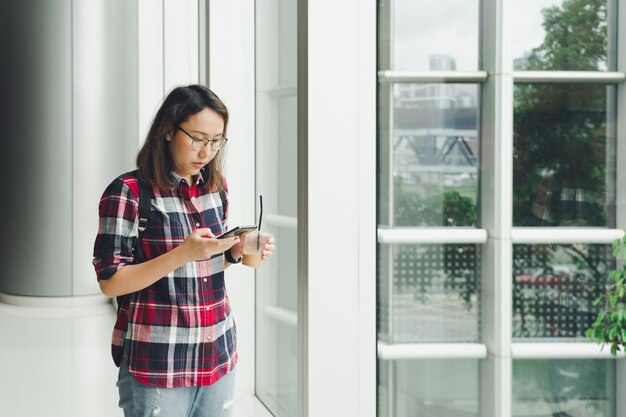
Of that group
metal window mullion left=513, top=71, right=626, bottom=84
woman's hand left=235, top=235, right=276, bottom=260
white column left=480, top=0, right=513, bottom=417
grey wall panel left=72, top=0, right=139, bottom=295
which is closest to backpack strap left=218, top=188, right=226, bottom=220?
woman's hand left=235, top=235, right=276, bottom=260

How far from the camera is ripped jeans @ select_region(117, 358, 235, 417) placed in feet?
5.46

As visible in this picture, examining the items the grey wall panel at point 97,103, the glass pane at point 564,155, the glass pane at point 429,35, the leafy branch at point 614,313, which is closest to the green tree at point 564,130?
the glass pane at point 564,155

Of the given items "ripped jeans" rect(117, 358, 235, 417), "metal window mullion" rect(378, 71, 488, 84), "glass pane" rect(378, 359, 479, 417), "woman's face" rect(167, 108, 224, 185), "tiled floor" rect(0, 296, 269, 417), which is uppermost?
"metal window mullion" rect(378, 71, 488, 84)

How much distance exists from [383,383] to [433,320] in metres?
0.29

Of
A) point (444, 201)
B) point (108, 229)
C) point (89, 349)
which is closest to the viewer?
point (108, 229)

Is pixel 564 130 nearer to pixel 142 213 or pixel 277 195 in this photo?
pixel 142 213

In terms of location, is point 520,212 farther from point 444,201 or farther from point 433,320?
point 433,320

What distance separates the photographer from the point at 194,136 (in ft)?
5.50

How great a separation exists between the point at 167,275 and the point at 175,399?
0.91ft

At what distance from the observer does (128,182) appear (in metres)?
1.64

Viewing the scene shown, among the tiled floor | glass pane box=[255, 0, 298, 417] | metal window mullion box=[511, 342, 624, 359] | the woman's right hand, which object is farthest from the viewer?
the tiled floor

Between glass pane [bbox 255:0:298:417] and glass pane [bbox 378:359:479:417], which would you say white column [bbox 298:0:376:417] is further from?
glass pane [bbox 255:0:298:417]

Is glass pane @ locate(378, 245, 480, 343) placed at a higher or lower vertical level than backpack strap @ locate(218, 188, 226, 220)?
lower

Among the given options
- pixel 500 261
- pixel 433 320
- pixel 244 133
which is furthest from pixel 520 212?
pixel 244 133
